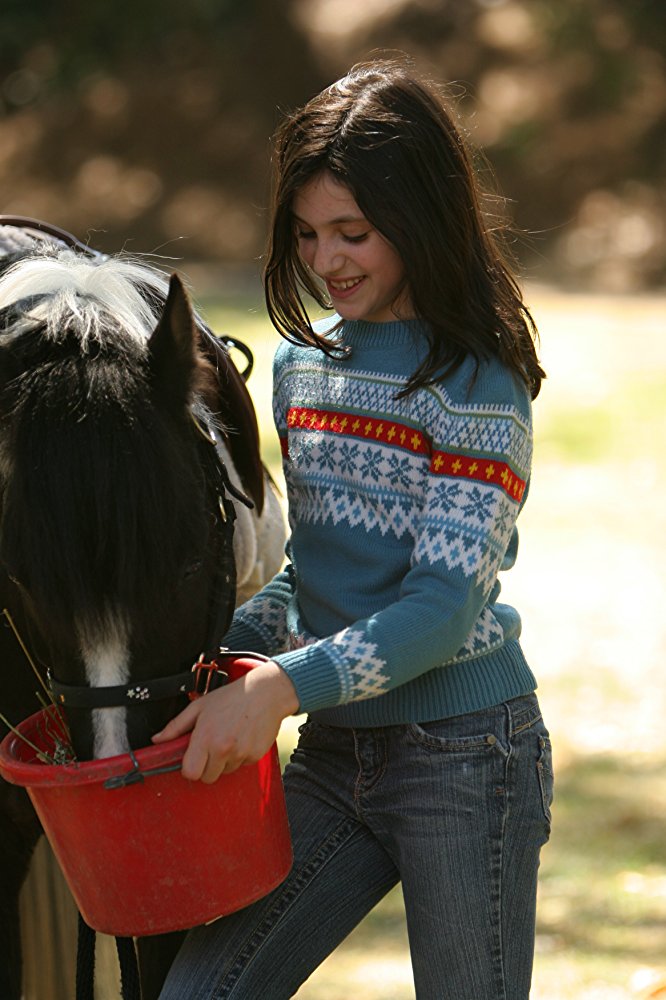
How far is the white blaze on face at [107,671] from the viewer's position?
176cm

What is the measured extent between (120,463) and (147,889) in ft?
1.90

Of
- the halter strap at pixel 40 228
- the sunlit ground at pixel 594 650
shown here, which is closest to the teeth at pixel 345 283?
the halter strap at pixel 40 228

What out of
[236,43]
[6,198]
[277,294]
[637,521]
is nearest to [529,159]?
[236,43]

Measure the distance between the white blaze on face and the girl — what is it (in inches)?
8.8

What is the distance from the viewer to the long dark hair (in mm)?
2027

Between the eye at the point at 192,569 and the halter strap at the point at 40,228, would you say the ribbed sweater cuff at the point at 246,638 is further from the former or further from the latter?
the halter strap at the point at 40,228

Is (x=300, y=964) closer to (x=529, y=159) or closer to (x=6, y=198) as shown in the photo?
(x=529, y=159)

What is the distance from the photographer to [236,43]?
1852cm

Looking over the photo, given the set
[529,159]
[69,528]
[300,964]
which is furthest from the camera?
[529,159]

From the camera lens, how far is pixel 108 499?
5.71 feet

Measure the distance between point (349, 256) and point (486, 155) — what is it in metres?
9.13

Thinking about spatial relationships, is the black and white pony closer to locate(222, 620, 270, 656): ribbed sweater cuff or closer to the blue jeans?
locate(222, 620, 270, 656): ribbed sweater cuff

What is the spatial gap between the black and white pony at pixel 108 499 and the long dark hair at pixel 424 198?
13.3 inches

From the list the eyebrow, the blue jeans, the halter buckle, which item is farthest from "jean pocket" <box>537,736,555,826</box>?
the eyebrow
